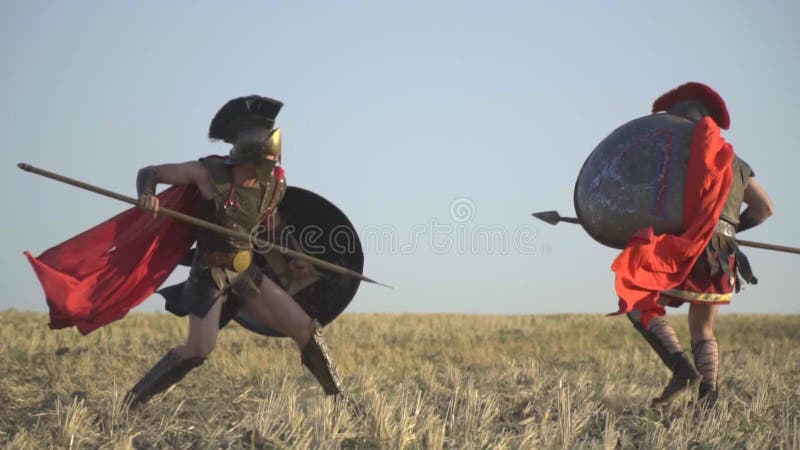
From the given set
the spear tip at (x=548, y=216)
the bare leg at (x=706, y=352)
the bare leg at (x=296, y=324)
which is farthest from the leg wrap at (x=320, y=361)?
the bare leg at (x=706, y=352)

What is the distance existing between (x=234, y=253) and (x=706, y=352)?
289 cm

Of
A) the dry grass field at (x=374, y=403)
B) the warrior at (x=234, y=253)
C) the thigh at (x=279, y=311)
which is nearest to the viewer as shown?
the dry grass field at (x=374, y=403)

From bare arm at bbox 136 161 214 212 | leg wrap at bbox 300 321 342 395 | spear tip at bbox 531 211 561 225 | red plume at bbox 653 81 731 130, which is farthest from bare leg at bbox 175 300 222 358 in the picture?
red plume at bbox 653 81 731 130

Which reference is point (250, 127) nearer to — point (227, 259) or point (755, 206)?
point (227, 259)

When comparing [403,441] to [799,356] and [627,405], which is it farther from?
[799,356]

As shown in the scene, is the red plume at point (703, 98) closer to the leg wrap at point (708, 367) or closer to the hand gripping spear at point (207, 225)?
the leg wrap at point (708, 367)

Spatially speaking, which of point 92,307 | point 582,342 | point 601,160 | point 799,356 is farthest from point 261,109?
point 582,342

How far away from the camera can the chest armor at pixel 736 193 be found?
18.7 feet

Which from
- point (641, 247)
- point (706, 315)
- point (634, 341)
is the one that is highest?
point (641, 247)

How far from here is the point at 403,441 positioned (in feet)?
15.2

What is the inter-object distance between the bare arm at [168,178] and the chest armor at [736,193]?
3043 millimetres

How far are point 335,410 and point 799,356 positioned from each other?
7.93m

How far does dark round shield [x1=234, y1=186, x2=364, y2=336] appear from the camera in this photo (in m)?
6.27

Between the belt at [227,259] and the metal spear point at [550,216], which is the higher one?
the metal spear point at [550,216]
